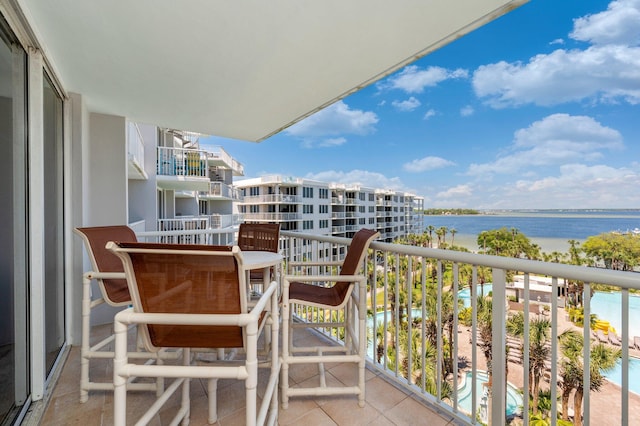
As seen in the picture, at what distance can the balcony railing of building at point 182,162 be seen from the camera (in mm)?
8867

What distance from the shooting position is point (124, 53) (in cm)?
213

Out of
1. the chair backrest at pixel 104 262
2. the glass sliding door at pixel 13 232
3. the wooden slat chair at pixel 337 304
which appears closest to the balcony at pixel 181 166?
the chair backrest at pixel 104 262

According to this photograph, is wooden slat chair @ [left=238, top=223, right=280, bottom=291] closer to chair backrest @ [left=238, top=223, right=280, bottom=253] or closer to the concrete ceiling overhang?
chair backrest @ [left=238, top=223, right=280, bottom=253]

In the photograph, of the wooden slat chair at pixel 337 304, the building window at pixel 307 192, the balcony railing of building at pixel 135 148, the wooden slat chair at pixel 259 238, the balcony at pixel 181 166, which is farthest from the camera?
the building window at pixel 307 192

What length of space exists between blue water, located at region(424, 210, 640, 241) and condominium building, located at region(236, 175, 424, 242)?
7637 mm

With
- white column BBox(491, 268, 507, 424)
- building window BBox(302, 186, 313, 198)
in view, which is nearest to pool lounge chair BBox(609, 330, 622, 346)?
white column BBox(491, 268, 507, 424)

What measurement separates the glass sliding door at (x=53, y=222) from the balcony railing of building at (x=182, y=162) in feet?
21.9

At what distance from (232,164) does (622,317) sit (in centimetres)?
1514

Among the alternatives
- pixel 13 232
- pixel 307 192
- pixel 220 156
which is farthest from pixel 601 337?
pixel 307 192

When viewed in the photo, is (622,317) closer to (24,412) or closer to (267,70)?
(267,70)

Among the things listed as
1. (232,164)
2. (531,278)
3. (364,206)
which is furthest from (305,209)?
(531,278)

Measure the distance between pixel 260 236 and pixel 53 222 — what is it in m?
1.67

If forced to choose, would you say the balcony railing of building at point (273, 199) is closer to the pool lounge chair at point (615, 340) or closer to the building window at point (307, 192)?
the building window at point (307, 192)

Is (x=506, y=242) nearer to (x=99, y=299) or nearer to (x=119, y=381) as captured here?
(x=99, y=299)
